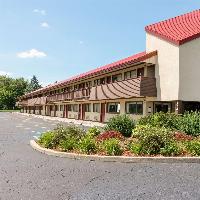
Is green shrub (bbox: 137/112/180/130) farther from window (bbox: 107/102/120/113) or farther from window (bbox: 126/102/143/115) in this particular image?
window (bbox: 107/102/120/113)

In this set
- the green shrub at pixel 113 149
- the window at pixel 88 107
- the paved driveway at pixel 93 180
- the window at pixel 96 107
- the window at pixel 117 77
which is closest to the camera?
the paved driveway at pixel 93 180

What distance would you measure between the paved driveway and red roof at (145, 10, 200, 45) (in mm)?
17561

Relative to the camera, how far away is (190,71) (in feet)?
90.5

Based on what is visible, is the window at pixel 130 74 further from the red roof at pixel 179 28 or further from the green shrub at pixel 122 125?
the green shrub at pixel 122 125

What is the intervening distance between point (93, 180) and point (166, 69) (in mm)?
20228

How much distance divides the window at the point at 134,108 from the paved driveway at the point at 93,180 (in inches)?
807

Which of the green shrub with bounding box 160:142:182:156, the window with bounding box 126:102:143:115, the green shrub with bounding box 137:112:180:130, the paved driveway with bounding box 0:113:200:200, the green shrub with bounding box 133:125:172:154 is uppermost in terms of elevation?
the window with bounding box 126:102:143:115

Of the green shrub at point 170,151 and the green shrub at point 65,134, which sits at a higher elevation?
the green shrub at point 65,134

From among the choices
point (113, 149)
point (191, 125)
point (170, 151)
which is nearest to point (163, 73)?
point (191, 125)

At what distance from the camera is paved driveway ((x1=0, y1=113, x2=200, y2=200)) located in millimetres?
8102

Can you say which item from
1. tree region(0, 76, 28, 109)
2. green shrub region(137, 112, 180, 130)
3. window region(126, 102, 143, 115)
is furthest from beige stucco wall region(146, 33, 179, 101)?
→ tree region(0, 76, 28, 109)

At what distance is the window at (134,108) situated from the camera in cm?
3281

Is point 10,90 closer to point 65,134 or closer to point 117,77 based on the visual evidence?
point 117,77

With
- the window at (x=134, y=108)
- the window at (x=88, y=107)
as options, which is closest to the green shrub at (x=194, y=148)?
the window at (x=134, y=108)
